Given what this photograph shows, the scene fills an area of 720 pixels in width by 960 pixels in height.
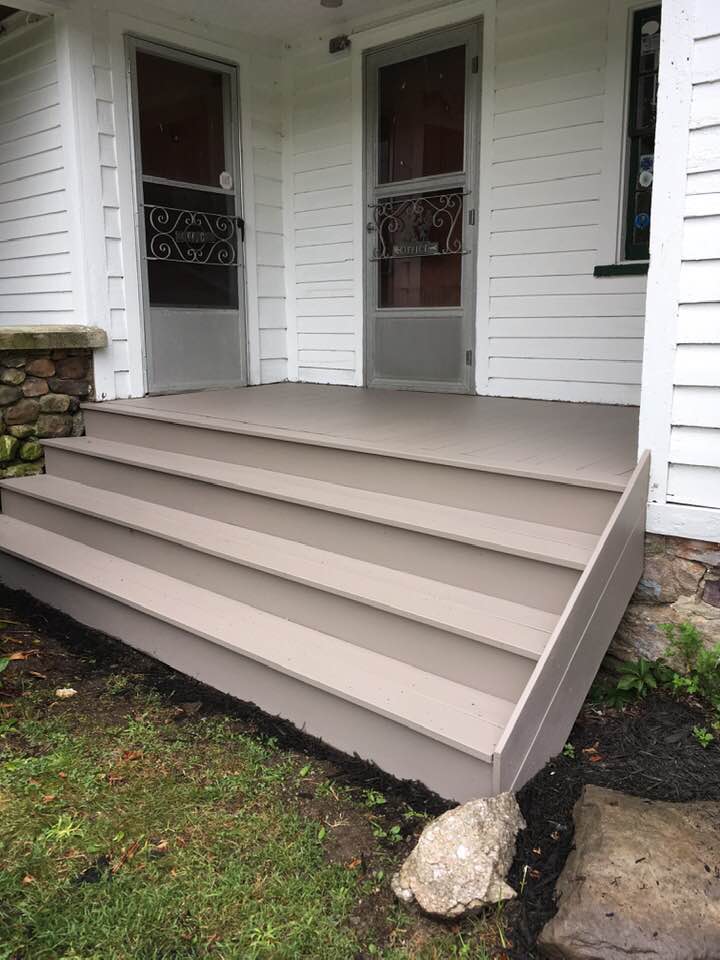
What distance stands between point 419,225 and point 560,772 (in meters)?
3.69

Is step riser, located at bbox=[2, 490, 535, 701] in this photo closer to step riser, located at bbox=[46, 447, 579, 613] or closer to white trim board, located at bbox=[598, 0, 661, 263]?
step riser, located at bbox=[46, 447, 579, 613]

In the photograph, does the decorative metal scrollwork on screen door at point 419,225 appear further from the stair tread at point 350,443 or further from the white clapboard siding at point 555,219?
the stair tread at point 350,443

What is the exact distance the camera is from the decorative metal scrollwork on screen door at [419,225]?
4.86m

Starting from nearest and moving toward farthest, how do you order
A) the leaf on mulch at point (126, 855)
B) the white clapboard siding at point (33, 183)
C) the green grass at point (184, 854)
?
the green grass at point (184, 854), the leaf on mulch at point (126, 855), the white clapboard siding at point (33, 183)

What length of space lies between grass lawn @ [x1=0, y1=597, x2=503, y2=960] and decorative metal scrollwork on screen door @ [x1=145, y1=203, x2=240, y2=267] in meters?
3.03

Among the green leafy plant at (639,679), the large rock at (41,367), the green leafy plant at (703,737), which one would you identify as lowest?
the green leafy plant at (703,737)

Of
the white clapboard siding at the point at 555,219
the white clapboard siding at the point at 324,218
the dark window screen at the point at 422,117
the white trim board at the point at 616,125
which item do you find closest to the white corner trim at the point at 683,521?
the white clapboard siding at the point at 555,219

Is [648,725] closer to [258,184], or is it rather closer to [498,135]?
[498,135]

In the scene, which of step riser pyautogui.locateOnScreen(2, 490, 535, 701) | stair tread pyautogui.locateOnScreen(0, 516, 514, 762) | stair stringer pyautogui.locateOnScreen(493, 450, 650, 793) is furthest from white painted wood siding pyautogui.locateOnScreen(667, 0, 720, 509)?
stair tread pyautogui.locateOnScreen(0, 516, 514, 762)

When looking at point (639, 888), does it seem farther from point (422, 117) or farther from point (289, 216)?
point (289, 216)

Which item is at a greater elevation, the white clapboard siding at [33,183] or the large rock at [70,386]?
the white clapboard siding at [33,183]

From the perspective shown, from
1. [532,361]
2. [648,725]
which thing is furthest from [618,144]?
[648,725]

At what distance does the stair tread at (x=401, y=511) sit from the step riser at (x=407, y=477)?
0.11 ft

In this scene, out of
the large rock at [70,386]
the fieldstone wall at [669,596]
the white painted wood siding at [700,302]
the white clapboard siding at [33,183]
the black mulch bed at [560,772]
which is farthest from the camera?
the white clapboard siding at [33,183]
